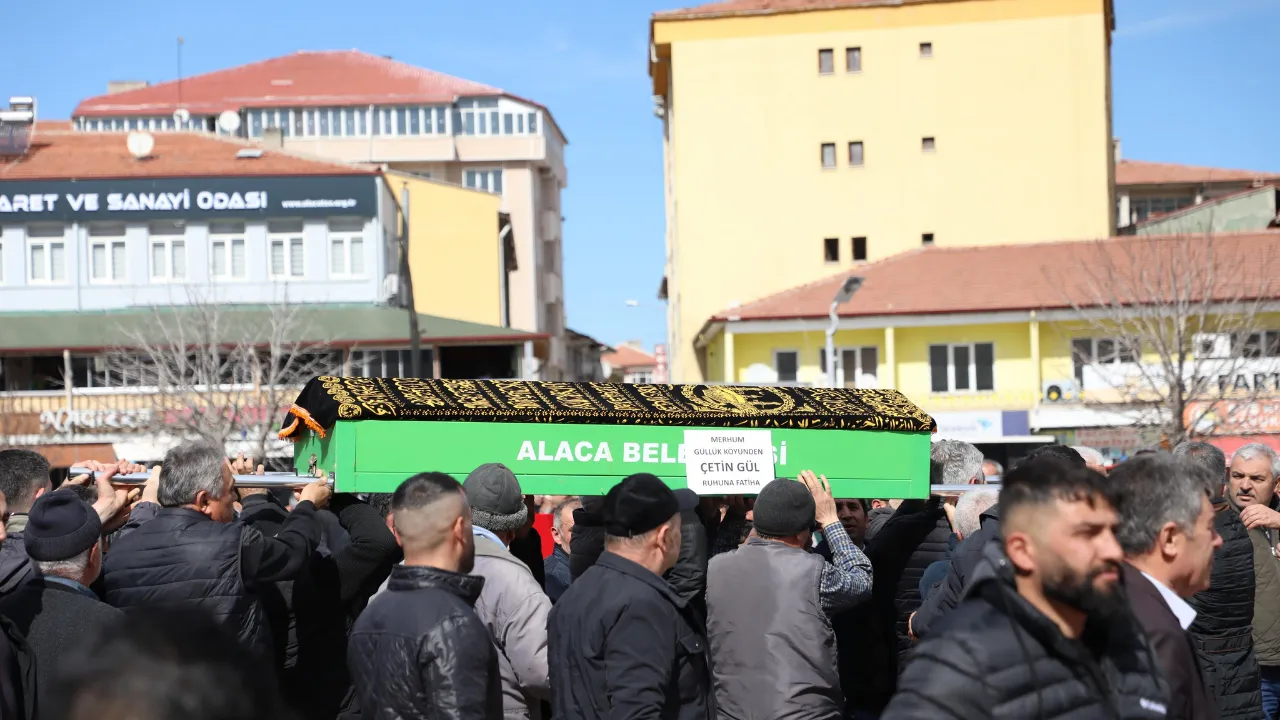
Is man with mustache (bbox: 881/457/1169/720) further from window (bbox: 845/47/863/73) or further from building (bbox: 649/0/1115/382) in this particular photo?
window (bbox: 845/47/863/73)

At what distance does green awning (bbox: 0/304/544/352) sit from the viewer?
131 ft

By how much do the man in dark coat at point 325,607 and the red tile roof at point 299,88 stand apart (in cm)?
6400

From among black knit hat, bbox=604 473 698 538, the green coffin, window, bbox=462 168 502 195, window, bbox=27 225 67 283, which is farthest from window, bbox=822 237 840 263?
black knit hat, bbox=604 473 698 538

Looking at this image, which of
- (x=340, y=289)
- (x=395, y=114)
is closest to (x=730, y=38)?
(x=340, y=289)

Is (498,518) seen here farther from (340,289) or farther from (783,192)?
(783,192)

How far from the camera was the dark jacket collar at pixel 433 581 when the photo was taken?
4539 millimetres

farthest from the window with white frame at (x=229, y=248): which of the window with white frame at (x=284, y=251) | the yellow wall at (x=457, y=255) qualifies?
the yellow wall at (x=457, y=255)

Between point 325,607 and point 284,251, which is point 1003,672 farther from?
point 284,251

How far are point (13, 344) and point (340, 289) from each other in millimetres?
9879

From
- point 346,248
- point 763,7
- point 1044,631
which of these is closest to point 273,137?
point 346,248

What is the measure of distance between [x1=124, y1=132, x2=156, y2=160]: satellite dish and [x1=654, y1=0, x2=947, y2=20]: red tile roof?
1853 centimetres

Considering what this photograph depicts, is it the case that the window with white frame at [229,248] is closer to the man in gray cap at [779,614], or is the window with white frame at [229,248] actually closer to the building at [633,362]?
the man in gray cap at [779,614]

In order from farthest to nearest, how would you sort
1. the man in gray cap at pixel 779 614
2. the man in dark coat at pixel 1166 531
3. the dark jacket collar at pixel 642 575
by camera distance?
the man in gray cap at pixel 779 614 → the dark jacket collar at pixel 642 575 → the man in dark coat at pixel 1166 531

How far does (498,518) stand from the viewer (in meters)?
6.40
